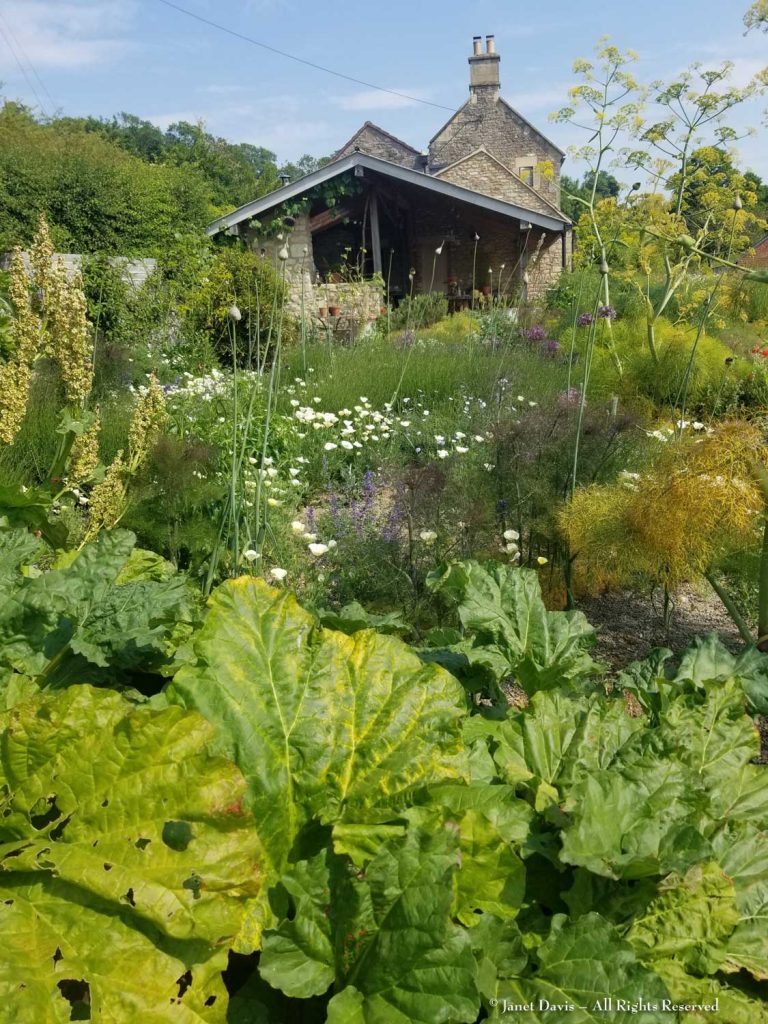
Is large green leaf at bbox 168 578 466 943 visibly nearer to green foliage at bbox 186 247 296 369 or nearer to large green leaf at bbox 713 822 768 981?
large green leaf at bbox 713 822 768 981

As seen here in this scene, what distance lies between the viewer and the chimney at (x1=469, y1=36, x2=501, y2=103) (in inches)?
1109

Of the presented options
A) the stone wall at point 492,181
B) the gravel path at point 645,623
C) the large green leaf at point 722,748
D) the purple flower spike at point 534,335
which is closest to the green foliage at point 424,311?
the purple flower spike at point 534,335

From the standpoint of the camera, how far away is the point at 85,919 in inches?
39.2

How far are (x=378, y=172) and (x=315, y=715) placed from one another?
16142 mm

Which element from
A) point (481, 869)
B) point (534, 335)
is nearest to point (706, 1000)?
point (481, 869)

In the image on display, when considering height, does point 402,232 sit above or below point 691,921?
above

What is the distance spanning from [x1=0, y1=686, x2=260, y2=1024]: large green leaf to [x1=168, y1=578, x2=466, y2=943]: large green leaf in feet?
0.63

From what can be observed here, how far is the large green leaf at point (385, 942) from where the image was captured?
0.98 meters

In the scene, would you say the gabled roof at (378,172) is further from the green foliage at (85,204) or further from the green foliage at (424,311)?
the green foliage at (424,311)

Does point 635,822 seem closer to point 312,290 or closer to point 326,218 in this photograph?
point 312,290

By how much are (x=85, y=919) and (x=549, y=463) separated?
3.29 m

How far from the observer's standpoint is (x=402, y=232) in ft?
64.5

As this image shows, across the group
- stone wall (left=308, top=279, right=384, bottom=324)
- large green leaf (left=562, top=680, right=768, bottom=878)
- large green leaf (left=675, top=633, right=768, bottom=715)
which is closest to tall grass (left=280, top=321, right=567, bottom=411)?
large green leaf (left=675, top=633, right=768, bottom=715)

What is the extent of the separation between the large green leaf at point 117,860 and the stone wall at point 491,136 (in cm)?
3042
